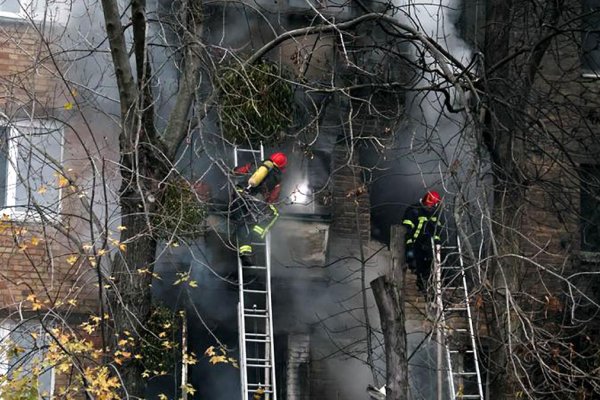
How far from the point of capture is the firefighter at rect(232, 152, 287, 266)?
15352mm

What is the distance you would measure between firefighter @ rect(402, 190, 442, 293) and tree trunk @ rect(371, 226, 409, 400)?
3382 millimetres

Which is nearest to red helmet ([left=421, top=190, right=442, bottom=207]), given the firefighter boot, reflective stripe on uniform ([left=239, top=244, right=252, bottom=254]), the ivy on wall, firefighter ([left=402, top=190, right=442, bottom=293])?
firefighter ([left=402, top=190, right=442, bottom=293])

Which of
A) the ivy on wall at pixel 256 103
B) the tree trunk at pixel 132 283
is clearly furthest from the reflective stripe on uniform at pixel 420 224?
the tree trunk at pixel 132 283

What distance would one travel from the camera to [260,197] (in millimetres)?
15617

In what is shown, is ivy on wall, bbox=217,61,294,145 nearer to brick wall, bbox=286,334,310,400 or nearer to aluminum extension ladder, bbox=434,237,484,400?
aluminum extension ladder, bbox=434,237,484,400

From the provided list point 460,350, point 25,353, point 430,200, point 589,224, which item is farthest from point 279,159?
point 589,224

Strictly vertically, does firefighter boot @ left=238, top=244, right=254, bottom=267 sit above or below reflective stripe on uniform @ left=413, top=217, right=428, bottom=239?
below

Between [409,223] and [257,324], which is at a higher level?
[409,223]

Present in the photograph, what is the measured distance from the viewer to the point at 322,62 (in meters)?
16.9

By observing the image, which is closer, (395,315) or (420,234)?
(395,315)

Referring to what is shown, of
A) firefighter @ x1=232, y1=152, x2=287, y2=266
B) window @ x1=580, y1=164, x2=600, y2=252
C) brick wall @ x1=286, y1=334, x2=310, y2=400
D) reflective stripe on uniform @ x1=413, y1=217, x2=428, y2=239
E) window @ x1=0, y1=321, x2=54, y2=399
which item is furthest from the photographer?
window @ x1=580, y1=164, x2=600, y2=252

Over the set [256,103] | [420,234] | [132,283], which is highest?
[256,103]

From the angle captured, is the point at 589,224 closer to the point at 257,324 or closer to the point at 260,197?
the point at 257,324

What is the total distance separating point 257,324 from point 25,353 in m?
3.49
